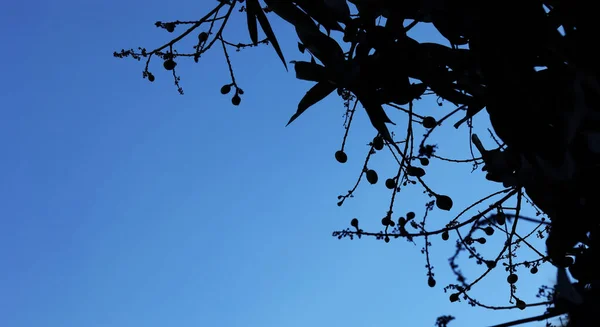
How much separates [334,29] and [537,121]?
1030 millimetres

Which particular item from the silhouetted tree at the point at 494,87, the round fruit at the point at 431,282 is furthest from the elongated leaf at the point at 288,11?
the round fruit at the point at 431,282

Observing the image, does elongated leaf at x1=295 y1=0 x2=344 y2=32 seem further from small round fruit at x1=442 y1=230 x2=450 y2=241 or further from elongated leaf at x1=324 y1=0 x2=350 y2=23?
small round fruit at x1=442 y1=230 x2=450 y2=241

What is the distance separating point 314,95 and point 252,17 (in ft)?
1.56

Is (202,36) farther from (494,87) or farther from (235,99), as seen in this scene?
(494,87)

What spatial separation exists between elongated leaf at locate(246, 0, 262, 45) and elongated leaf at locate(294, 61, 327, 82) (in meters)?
0.39

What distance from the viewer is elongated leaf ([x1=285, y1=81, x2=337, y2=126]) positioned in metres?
2.57

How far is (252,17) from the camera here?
279cm

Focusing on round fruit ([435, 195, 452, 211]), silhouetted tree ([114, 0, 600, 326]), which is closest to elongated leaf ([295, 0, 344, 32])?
silhouetted tree ([114, 0, 600, 326])

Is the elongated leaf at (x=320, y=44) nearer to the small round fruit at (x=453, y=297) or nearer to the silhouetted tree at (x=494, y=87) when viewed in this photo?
the silhouetted tree at (x=494, y=87)

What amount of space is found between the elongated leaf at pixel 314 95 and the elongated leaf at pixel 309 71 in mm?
81

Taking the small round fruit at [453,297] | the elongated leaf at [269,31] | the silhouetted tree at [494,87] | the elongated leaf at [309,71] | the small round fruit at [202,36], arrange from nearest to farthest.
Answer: the silhouetted tree at [494,87] → the small round fruit at [453,297] → the elongated leaf at [309,71] → the elongated leaf at [269,31] → the small round fruit at [202,36]

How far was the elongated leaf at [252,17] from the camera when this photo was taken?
272 cm

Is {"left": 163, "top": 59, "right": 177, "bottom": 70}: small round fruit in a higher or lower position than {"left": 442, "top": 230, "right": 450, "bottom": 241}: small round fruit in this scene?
higher

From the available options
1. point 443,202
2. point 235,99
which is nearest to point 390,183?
point 443,202
